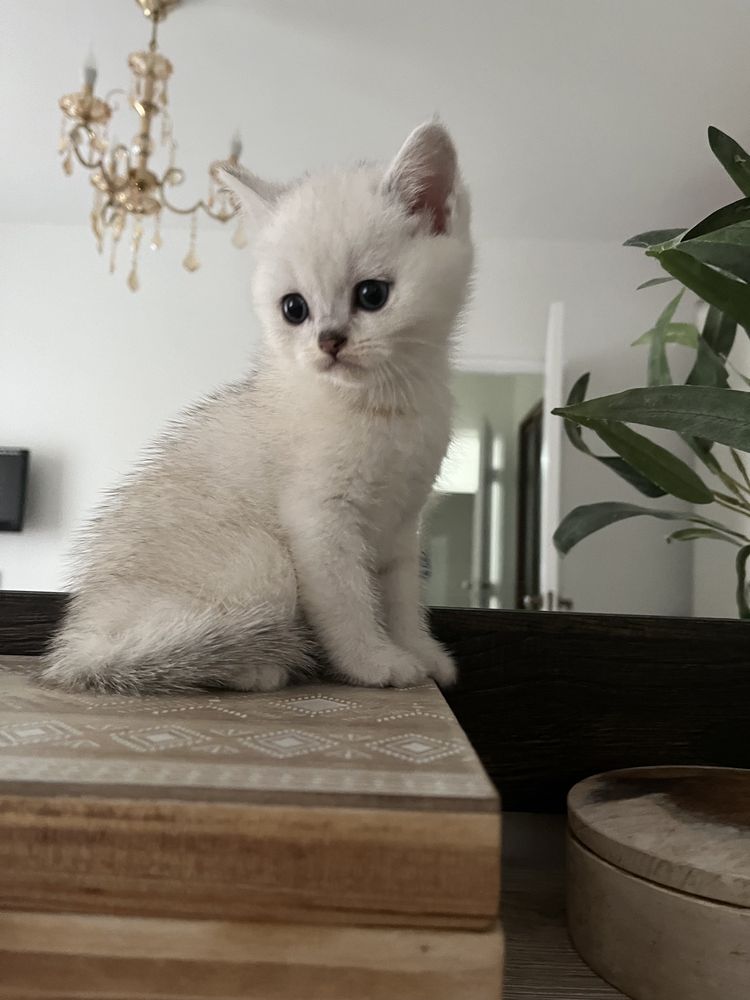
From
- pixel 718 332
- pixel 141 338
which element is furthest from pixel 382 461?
pixel 141 338

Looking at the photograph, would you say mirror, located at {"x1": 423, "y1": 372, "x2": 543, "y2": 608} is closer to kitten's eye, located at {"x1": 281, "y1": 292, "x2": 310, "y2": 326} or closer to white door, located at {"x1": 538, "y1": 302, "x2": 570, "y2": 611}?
white door, located at {"x1": 538, "y1": 302, "x2": 570, "y2": 611}

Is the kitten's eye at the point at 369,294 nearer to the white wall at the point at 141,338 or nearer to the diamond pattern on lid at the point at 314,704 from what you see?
the diamond pattern on lid at the point at 314,704

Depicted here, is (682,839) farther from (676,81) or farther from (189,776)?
(676,81)

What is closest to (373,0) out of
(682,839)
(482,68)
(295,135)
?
(482,68)

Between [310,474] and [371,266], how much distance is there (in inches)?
6.3

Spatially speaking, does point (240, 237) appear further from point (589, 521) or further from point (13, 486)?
point (13, 486)

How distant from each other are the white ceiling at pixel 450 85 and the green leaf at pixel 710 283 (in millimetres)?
Result: 1368

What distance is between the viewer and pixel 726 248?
54 centimetres

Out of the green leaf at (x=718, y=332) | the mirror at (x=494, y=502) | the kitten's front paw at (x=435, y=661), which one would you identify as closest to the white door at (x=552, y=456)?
the mirror at (x=494, y=502)

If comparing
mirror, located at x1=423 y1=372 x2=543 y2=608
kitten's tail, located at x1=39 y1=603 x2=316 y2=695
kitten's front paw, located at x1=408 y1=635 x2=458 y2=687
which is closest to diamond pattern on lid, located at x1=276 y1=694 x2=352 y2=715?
kitten's tail, located at x1=39 y1=603 x2=316 y2=695

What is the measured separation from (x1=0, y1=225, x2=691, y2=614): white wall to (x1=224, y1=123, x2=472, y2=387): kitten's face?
2243 mm

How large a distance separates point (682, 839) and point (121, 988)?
1.05 ft

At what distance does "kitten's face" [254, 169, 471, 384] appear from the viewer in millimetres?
567

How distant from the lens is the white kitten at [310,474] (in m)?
0.51
